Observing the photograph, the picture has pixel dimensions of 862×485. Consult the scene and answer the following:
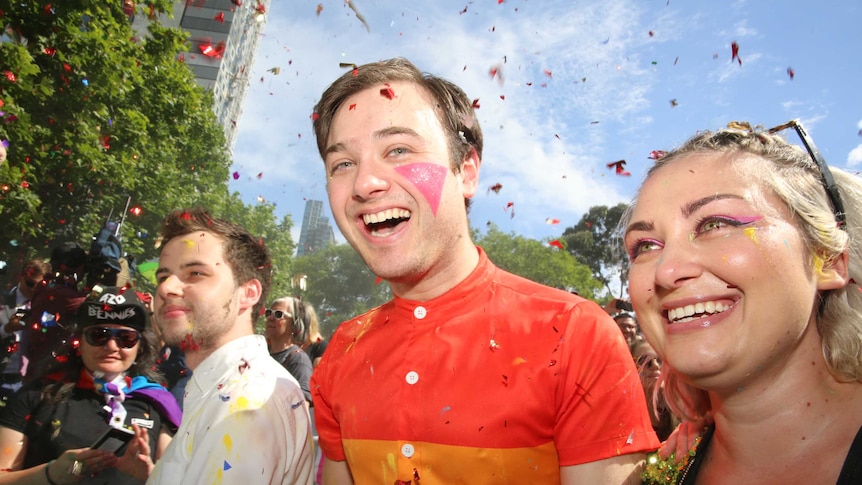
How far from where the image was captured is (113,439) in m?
3.49

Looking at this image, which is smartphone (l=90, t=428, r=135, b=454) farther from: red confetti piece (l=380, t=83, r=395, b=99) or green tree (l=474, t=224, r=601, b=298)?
green tree (l=474, t=224, r=601, b=298)

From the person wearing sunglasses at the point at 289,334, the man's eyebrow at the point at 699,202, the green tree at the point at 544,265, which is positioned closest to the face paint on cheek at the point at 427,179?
the man's eyebrow at the point at 699,202

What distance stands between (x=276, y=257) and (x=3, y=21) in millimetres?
28540

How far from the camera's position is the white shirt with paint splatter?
228cm

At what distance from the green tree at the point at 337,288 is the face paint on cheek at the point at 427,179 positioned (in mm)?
59709

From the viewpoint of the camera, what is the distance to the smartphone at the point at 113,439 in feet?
11.2

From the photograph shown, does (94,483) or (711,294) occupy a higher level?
(711,294)

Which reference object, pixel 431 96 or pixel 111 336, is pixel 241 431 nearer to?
pixel 431 96

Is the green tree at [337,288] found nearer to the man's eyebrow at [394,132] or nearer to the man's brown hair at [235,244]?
the man's brown hair at [235,244]

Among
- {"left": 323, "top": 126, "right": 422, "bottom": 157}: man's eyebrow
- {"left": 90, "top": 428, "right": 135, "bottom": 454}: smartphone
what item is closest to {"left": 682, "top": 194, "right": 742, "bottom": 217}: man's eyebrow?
{"left": 323, "top": 126, "right": 422, "bottom": 157}: man's eyebrow

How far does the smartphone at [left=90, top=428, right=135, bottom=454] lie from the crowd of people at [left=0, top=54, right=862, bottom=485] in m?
0.18

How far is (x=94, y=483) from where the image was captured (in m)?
3.28

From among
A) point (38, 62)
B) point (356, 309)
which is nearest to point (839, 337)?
point (38, 62)

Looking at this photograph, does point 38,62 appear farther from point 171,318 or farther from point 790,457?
point 790,457
